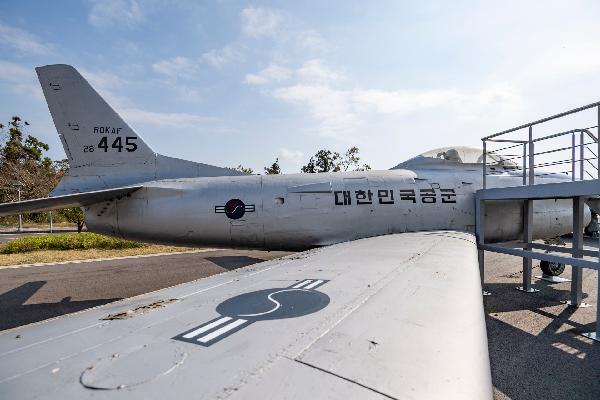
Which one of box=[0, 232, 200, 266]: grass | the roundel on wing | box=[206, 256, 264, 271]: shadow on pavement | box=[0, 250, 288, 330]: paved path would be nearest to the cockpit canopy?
the roundel on wing

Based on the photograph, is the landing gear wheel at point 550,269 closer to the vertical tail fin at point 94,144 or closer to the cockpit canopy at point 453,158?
the cockpit canopy at point 453,158

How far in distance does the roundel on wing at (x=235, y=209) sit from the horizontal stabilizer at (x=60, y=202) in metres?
2.34

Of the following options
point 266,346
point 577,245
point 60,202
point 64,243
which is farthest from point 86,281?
point 577,245

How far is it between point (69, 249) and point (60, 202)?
1271 centimetres

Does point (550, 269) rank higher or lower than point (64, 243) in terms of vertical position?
lower

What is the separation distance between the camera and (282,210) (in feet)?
26.8

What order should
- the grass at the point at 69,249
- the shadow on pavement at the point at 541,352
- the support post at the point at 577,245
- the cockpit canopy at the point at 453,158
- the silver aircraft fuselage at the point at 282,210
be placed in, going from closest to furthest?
the shadow on pavement at the point at 541,352, the support post at the point at 577,245, the silver aircraft fuselage at the point at 282,210, the cockpit canopy at the point at 453,158, the grass at the point at 69,249

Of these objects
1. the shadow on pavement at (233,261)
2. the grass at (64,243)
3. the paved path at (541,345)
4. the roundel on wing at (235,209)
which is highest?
the roundel on wing at (235,209)

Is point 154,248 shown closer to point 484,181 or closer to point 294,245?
point 294,245

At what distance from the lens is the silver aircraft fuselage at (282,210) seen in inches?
318

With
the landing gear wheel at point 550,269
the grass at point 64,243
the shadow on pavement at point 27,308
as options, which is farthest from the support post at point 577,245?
the grass at point 64,243

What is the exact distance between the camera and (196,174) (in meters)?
9.30

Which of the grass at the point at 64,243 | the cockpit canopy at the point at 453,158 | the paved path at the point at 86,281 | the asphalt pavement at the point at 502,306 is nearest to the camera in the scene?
the asphalt pavement at the point at 502,306

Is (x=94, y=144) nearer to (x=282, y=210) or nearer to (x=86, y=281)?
(x=86, y=281)
